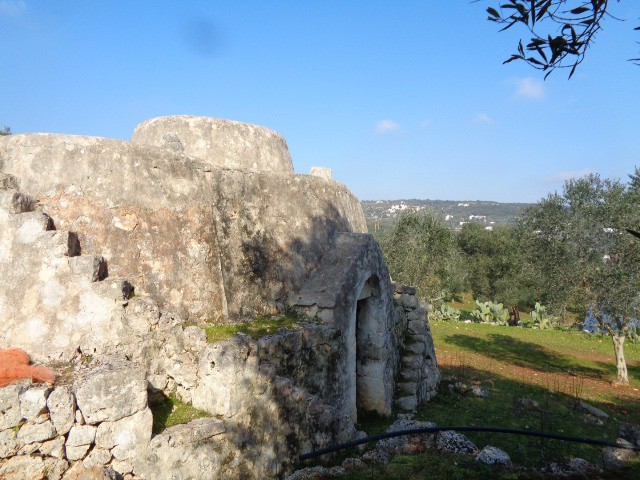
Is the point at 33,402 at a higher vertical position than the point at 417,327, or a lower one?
higher

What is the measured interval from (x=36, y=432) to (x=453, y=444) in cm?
569

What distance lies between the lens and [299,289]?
8.15m

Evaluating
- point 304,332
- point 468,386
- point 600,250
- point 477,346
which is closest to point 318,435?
point 304,332

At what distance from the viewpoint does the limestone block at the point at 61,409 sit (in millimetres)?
4566

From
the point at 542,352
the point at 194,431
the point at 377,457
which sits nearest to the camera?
the point at 194,431

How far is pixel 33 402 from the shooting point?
14.8ft

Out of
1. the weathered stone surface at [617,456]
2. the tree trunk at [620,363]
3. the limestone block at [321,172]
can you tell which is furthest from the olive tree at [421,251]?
the weathered stone surface at [617,456]

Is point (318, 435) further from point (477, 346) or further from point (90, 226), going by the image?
point (477, 346)

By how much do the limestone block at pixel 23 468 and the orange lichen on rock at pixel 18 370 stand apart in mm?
689

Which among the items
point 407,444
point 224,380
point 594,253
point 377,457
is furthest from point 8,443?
point 594,253

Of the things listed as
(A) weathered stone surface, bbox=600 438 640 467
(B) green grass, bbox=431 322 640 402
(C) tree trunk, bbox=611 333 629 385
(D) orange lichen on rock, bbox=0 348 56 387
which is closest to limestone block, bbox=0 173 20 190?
(D) orange lichen on rock, bbox=0 348 56 387

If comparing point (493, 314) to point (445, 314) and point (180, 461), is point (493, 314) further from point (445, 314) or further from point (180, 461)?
point (180, 461)

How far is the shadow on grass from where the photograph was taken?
1912 cm

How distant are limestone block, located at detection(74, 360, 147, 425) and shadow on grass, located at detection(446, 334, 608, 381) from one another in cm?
1763
